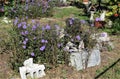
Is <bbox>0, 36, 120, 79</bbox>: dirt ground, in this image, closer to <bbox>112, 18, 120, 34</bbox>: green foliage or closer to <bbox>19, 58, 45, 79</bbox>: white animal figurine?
<bbox>19, 58, 45, 79</bbox>: white animal figurine

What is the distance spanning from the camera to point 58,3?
13234 mm

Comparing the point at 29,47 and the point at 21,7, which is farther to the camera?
the point at 21,7

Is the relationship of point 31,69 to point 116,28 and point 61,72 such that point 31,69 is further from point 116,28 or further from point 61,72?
point 116,28

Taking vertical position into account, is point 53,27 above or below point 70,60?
above

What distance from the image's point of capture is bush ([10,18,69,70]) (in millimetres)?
6066

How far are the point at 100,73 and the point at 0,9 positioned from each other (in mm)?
5775

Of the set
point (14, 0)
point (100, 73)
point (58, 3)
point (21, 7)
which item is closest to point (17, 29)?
point (100, 73)

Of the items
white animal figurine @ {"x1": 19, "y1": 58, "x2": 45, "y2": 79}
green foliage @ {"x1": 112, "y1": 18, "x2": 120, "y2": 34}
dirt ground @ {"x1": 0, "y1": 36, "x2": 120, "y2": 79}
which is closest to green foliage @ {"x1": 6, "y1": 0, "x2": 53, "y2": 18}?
green foliage @ {"x1": 112, "y1": 18, "x2": 120, "y2": 34}

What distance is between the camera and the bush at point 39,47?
6066 millimetres

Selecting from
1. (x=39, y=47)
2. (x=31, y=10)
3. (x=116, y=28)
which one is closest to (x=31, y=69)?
(x=39, y=47)

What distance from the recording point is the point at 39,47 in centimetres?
613

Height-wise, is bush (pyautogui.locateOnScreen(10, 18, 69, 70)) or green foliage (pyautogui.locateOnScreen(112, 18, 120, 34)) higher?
bush (pyautogui.locateOnScreen(10, 18, 69, 70))

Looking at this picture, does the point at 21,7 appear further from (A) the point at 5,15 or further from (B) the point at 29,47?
(B) the point at 29,47

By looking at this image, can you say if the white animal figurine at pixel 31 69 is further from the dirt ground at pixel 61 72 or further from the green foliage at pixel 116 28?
the green foliage at pixel 116 28
